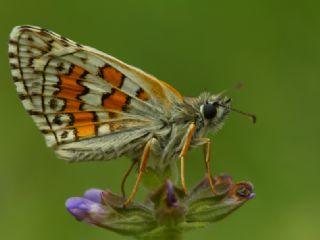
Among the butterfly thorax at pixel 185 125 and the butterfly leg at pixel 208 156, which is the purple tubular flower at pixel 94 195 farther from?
the butterfly leg at pixel 208 156

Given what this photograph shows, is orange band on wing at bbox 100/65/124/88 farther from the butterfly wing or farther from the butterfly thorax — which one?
the butterfly thorax

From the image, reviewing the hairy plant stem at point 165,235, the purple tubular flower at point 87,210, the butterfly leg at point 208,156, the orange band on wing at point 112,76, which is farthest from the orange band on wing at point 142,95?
the hairy plant stem at point 165,235

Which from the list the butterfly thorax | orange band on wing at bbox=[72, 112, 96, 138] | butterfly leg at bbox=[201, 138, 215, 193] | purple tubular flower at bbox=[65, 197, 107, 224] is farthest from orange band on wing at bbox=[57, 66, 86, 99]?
butterfly leg at bbox=[201, 138, 215, 193]

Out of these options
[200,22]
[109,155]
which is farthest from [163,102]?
[200,22]

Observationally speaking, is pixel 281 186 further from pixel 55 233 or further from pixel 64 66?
pixel 64 66

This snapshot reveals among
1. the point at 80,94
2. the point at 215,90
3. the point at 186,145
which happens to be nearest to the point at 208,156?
the point at 186,145

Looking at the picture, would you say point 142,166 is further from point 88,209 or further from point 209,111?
point 209,111
